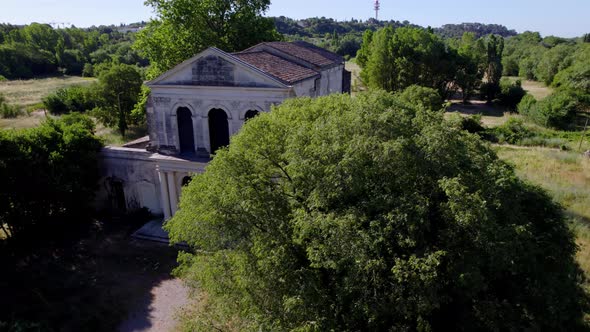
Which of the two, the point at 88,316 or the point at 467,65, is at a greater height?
the point at 467,65

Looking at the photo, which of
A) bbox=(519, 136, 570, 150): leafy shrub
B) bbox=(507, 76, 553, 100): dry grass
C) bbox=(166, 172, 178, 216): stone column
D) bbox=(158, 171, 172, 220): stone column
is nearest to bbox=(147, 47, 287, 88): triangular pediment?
bbox=(166, 172, 178, 216): stone column

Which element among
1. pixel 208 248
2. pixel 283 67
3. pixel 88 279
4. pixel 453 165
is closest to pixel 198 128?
pixel 283 67

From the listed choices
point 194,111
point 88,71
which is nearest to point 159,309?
point 194,111

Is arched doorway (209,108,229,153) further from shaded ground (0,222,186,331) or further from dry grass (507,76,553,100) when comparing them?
dry grass (507,76,553,100)

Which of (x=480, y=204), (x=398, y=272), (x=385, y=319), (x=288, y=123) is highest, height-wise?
(x=288, y=123)

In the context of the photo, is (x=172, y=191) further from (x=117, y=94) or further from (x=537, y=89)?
(x=537, y=89)

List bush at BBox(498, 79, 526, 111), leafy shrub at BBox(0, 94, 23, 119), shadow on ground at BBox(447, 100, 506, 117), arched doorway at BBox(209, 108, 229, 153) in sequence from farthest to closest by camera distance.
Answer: bush at BBox(498, 79, 526, 111), shadow on ground at BBox(447, 100, 506, 117), leafy shrub at BBox(0, 94, 23, 119), arched doorway at BBox(209, 108, 229, 153)

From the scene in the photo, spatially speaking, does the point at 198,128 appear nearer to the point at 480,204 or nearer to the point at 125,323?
the point at 125,323
